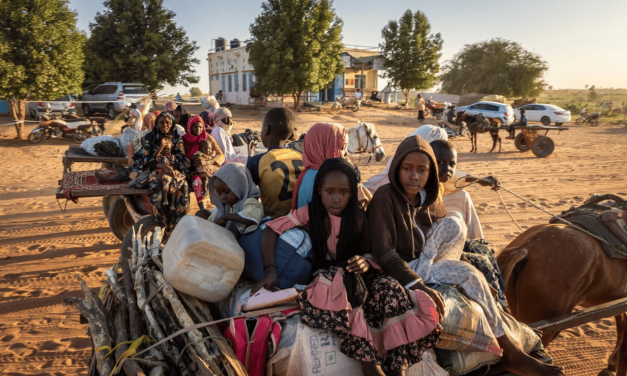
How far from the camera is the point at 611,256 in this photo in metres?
3.25

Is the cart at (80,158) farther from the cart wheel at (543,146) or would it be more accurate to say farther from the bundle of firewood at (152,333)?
the cart wheel at (543,146)

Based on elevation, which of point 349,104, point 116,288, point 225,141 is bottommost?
point 116,288

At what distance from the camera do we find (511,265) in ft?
10.8

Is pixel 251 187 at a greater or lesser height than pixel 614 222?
greater

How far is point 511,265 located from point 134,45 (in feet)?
86.3

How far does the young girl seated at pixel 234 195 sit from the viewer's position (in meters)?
2.74

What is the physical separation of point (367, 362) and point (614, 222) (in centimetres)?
266

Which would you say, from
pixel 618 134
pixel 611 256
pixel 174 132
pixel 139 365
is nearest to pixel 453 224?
pixel 611 256

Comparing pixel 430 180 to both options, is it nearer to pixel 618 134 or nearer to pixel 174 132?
pixel 174 132

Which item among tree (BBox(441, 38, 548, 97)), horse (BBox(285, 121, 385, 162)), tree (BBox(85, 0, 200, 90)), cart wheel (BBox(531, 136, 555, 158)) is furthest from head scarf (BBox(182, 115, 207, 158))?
tree (BBox(441, 38, 548, 97))

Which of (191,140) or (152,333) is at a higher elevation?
(191,140)

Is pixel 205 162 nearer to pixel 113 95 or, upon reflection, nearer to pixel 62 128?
pixel 62 128

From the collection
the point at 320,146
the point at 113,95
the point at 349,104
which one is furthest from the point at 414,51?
the point at 320,146

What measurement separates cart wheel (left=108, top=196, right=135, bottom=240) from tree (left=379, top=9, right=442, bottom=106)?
33.4m
